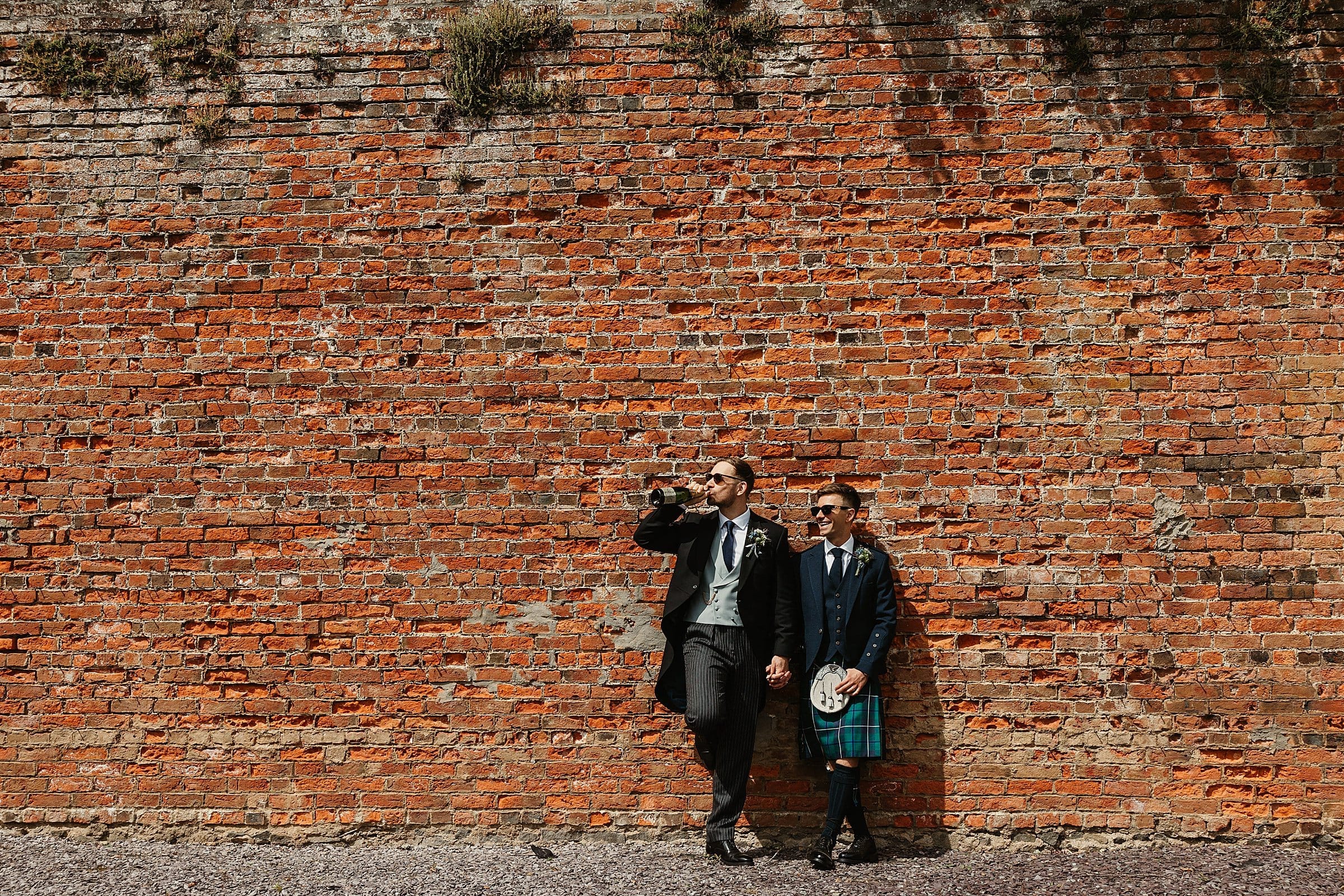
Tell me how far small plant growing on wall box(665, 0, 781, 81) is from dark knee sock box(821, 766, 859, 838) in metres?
3.75

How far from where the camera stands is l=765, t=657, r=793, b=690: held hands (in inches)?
189

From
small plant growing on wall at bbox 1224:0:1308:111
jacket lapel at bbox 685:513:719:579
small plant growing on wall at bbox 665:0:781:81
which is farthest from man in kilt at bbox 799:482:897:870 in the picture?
small plant growing on wall at bbox 1224:0:1308:111

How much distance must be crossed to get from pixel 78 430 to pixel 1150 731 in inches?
238

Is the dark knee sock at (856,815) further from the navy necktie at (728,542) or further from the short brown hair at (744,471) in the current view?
the short brown hair at (744,471)

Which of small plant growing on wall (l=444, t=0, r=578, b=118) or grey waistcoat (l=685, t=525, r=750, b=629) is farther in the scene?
small plant growing on wall (l=444, t=0, r=578, b=118)

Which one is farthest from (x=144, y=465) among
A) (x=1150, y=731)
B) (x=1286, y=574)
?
(x=1286, y=574)

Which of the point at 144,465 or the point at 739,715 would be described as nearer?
the point at 739,715

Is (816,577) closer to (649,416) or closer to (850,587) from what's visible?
(850,587)

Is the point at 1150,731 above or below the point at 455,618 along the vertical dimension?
below

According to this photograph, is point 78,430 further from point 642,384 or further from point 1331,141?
point 1331,141

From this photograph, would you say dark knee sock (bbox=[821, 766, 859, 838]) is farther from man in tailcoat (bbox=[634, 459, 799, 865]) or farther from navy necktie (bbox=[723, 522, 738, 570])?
navy necktie (bbox=[723, 522, 738, 570])

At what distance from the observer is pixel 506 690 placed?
5164mm

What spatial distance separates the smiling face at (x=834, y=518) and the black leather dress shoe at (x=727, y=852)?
1.62m

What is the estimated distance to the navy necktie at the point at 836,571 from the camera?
4.89 m
